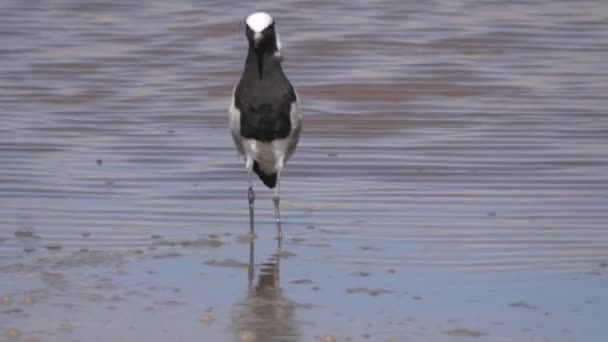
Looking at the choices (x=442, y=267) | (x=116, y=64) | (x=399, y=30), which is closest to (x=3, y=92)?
(x=116, y=64)

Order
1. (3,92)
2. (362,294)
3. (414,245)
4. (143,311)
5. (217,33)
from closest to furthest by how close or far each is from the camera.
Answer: (143,311) < (362,294) < (414,245) < (3,92) < (217,33)

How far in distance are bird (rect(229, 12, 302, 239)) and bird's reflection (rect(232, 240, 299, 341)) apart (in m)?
1.27

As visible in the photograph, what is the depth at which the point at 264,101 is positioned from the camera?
9.04 metres

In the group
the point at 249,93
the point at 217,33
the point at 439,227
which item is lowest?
the point at 217,33

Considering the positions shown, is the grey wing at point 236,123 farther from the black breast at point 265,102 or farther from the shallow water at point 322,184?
the shallow water at point 322,184

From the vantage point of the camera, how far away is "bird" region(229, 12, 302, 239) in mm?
8953

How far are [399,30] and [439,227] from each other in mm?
10686

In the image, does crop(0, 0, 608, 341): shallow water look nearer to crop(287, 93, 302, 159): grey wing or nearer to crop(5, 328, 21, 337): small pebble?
crop(5, 328, 21, 337): small pebble

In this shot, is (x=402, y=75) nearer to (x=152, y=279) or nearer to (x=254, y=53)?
(x=254, y=53)

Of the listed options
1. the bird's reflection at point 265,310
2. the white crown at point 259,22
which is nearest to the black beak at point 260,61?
the white crown at point 259,22

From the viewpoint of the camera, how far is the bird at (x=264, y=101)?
895 centimetres

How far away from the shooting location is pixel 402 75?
1591 centimetres

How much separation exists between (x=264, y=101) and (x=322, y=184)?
155 cm

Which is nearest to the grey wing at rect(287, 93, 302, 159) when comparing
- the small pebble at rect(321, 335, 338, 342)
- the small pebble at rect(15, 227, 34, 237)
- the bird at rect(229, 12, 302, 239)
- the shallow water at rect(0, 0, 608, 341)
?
the bird at rect(229, 12, 302, 239)
